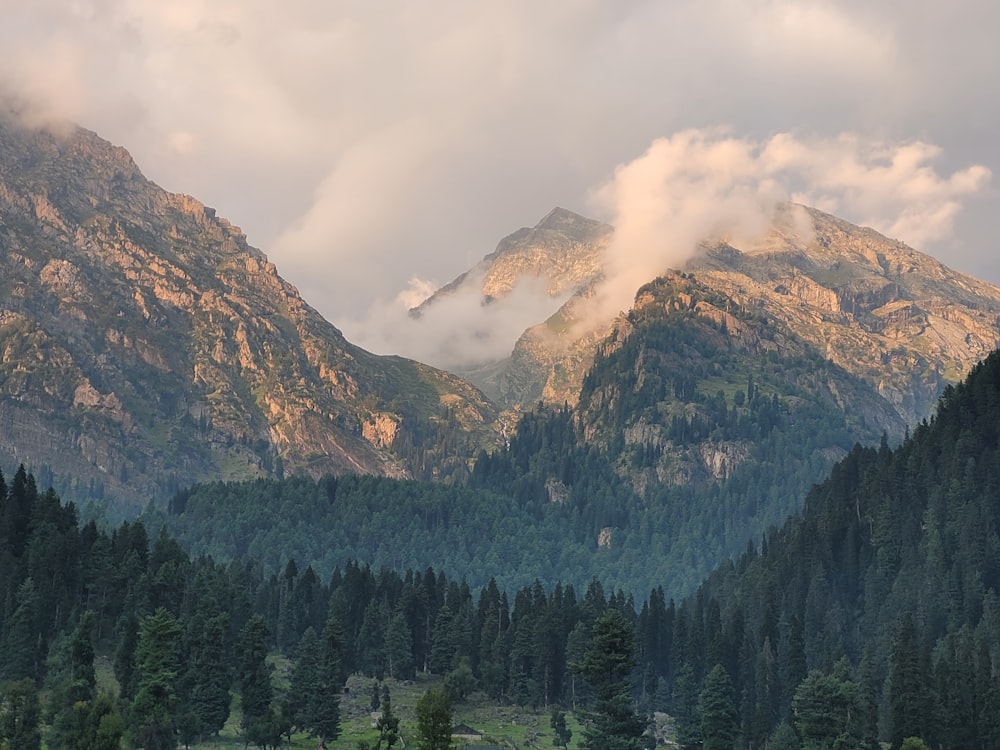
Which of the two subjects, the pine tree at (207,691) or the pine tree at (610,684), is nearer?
the pine tree at (610,684)

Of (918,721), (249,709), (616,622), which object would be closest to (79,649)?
(249,709)

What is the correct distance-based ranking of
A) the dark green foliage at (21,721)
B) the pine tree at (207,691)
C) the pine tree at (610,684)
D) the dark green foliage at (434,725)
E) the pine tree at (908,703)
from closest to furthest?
1. the dark green foliage at (434,725)
2. the dark green foliage at (21,721)
3. the pine tree at (610,684)
4. the pine tree at (908,703)
5. the pine tree at (207,691)

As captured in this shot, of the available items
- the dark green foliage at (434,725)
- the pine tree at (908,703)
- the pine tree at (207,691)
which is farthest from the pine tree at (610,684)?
the pine tree at (207,691)

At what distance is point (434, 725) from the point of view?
154 meters

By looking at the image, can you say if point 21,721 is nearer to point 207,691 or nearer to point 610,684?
point 207,691

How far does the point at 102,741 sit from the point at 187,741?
108 feet

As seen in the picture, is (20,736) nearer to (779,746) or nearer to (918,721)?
(779,746)

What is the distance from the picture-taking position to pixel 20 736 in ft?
534

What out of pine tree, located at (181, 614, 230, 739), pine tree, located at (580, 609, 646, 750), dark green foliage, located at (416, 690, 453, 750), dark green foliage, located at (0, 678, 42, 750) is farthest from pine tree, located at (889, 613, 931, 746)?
dark green foliage, located at (0, 678, 42, 750)

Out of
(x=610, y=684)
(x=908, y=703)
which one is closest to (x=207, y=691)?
(x=610, y=684)

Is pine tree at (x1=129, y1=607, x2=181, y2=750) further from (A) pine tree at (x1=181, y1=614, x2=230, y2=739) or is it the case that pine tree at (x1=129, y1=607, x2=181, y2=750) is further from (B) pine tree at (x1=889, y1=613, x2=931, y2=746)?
(B) pine tree at (x1=889, y1=613, x2=931, y2=746)

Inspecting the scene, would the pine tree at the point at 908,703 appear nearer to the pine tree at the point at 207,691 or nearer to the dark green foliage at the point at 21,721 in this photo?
the pine tree at the point at 207,691

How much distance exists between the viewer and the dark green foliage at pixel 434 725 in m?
153

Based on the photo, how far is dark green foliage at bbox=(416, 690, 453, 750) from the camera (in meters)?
153
